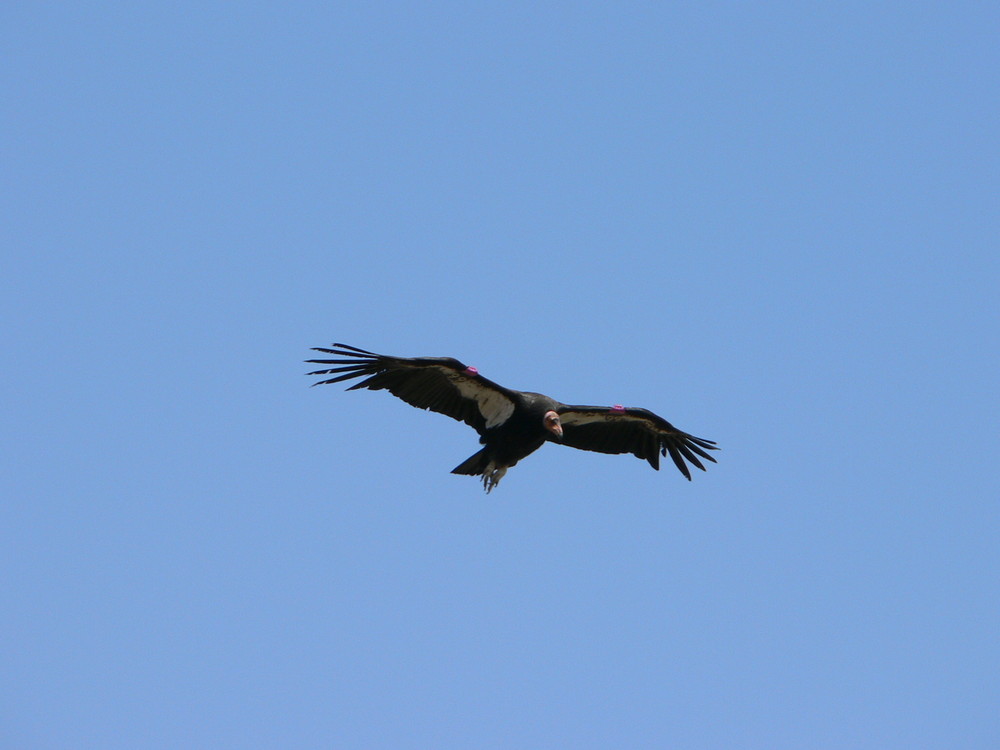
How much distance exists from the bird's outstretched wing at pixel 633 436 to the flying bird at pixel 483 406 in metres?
0.03

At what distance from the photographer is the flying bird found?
19141 millimetres

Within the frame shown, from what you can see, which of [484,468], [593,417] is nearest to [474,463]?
[484,468]

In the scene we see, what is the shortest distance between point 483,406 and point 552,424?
110cm

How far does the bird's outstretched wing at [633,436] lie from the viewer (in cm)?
2231

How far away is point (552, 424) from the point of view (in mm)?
20234

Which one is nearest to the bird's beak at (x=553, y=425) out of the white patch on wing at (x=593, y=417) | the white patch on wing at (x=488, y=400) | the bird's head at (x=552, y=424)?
the bird's head at (x=552, y=424)

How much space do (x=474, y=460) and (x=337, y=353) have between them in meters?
3.06

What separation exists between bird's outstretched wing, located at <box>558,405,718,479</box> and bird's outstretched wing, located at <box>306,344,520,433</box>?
1.98 meters

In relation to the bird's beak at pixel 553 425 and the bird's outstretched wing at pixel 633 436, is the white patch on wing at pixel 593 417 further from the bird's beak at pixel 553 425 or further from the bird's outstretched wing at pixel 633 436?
the bird's beak at pixel 553 425

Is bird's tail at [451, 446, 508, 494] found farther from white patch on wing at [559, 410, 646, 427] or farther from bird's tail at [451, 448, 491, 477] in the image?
white patch on wing at [559, 410, 646, 427]

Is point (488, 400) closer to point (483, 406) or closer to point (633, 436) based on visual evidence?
point (483, 406)

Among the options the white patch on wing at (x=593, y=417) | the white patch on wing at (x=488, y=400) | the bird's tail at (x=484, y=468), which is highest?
the white patch on wing at (x=593, y=417)

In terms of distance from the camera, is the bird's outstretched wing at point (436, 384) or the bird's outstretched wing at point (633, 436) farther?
the bird's outstretched wing at point (633, 436)

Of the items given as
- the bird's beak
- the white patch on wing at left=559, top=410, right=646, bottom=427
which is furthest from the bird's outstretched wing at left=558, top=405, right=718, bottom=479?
the bird's beak
